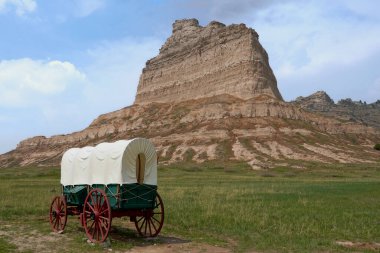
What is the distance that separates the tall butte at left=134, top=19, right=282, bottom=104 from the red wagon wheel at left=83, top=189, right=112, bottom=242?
113337mm

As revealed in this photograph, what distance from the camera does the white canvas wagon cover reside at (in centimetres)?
1574

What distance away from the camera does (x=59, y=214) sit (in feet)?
59.9

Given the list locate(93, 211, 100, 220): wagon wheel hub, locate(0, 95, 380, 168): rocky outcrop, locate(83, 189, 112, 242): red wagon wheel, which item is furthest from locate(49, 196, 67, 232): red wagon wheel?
locate(0, 95, 380, 168): rocky outcrop

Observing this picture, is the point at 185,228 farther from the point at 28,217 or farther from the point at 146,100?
the point at 146,100

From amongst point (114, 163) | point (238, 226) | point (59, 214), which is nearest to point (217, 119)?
point (238, 226)

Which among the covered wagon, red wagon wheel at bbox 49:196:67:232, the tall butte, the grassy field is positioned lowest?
the grassy field

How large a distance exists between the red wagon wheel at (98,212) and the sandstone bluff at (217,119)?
64.3 m

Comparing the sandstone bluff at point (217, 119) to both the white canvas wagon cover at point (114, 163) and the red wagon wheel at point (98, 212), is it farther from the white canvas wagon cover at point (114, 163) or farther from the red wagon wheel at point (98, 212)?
the red wagon wheel at point (98, 212)

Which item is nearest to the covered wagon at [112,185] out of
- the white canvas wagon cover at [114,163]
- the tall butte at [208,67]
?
the white canvas wagon cover at [114,163]

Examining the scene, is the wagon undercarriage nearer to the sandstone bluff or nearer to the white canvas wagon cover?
the white canvas wagon cover

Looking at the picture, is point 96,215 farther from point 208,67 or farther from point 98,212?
point 208,67

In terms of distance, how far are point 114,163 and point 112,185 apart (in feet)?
2.67

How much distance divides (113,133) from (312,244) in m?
125

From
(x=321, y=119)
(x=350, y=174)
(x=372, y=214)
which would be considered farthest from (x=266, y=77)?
(x=372, y=214)
